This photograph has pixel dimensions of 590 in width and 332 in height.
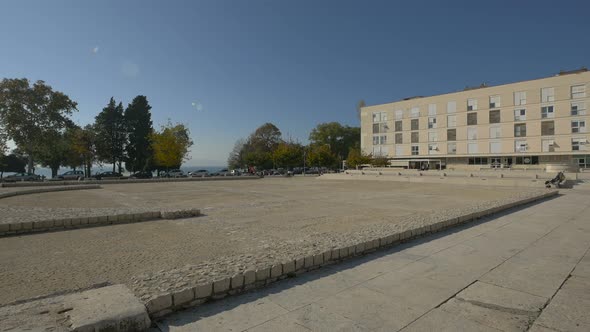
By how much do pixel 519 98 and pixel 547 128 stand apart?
6361 mm

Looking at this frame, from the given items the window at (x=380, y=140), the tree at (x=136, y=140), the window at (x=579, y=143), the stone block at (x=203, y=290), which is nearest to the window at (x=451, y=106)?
the window at (x=380, y=140)

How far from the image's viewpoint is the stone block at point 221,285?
14.1 feet

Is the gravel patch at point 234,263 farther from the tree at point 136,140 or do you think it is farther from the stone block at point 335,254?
the tree at point 136,140

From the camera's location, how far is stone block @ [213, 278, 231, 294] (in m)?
4.30

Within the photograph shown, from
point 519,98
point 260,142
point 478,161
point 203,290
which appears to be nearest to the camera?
point 203,290

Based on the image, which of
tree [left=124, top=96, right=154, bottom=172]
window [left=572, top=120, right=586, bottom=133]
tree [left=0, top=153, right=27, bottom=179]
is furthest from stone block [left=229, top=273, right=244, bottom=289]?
tree [left=0, top=153, right=27, bottom=179]

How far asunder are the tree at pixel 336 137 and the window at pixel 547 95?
46.6 meters

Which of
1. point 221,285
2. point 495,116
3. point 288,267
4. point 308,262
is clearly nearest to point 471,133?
point 495,116

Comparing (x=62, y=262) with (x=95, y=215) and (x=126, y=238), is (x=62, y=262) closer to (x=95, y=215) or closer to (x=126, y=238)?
(x=126, y=238)

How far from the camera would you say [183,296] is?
13.2ft

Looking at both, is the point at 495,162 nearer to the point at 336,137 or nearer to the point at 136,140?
the point at 336,137

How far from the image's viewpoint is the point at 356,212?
39.9 ft

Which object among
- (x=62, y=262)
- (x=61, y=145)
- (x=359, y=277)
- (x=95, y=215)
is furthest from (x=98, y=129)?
(x=359, y=277)

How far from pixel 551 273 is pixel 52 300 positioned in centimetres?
707
